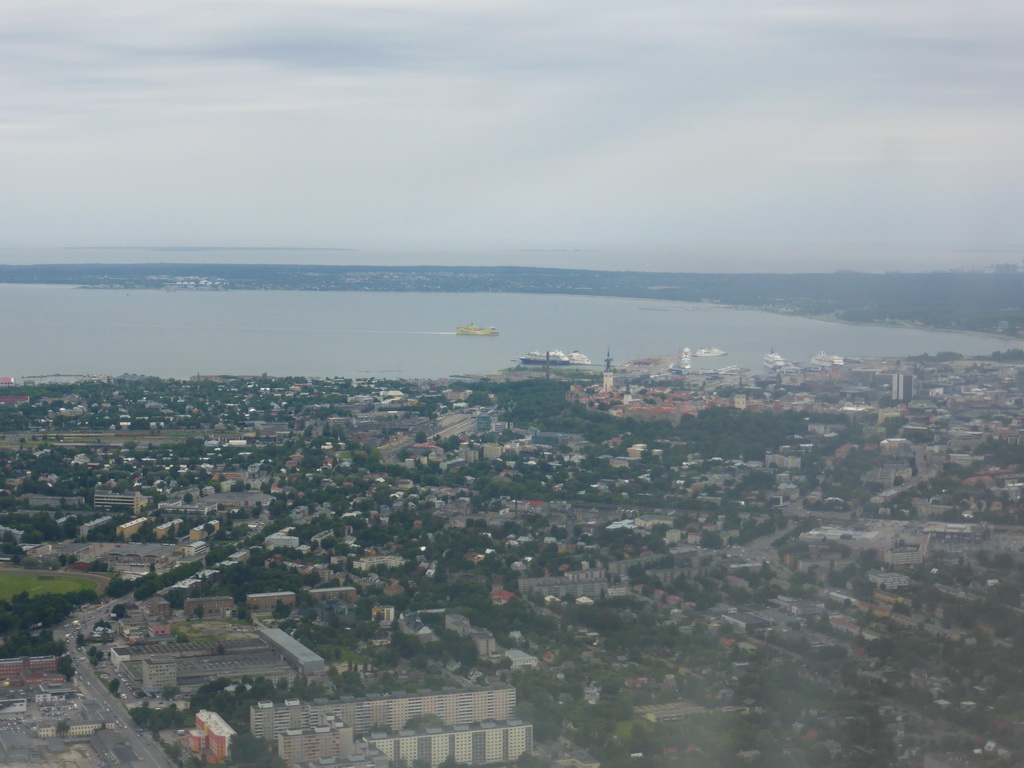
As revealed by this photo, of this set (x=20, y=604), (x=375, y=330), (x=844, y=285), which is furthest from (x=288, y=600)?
(x=375, y=330)

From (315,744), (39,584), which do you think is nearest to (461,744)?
(315,744)

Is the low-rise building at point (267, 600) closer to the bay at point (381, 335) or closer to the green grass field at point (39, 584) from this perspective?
the green grass field at point (39, 584)

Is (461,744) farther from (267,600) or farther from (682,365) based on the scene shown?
(682,365)

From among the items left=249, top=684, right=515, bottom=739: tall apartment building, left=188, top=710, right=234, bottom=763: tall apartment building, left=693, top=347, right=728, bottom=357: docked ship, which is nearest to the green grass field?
left=188, top=710, right=234, bottom=763: tall apartment building

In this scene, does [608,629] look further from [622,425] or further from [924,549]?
[622,425]

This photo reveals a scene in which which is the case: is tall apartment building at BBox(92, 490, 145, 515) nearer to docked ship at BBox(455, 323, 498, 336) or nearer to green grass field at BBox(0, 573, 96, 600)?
green grass field at BBox(0, 573, 96, 600)
